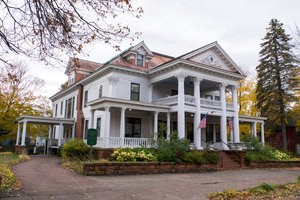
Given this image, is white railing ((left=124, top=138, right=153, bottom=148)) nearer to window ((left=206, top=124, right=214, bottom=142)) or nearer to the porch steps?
the porch steps

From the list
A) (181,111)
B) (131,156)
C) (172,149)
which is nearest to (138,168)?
(131,156)

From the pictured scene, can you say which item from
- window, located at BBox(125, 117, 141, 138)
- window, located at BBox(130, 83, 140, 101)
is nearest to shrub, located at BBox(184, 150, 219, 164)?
window, located at BBox(125, 117, 141, 138)

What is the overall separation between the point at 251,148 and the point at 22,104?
2444 cm

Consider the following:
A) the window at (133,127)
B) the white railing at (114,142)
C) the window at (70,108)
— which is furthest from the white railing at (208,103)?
the window at (70,108)

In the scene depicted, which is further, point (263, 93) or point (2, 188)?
point (263, 93)

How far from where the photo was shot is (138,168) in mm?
13023

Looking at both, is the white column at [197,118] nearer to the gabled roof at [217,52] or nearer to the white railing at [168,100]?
the white railing at [168,100]

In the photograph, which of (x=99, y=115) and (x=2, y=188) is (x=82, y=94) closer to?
(x=99, y=115)

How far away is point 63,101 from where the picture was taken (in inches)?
1215

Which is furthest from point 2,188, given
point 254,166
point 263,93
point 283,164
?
point 263,93

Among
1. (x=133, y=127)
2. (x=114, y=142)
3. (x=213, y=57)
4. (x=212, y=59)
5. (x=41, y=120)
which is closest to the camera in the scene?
(x=114, y=142)

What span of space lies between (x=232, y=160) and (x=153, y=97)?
8375 millimetres

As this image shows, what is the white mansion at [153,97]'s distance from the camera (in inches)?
738

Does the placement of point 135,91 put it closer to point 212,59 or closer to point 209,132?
point 212,59
